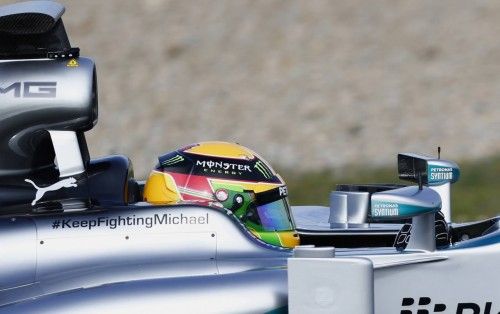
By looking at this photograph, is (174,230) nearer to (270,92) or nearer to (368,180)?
(368,180)

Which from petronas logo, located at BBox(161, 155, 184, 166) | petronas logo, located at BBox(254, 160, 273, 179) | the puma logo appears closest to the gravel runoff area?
petronas logo, located at BBox(254, 160, 273, 179)

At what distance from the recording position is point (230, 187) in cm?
627

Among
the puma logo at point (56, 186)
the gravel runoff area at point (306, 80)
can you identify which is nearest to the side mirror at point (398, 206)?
the puma logo at point (56, 186)

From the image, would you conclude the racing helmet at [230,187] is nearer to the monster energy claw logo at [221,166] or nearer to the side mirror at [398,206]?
the monster energy claw logo at [221,166]

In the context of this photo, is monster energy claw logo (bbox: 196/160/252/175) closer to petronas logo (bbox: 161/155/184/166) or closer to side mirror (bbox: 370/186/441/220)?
petronas logo (bbox: 161/155/184/166)

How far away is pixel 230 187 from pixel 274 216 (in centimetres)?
29

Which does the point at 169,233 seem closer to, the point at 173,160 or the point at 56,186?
the point at 173,160

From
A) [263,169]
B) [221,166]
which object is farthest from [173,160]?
[263,169]

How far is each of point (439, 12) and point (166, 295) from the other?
16.5m

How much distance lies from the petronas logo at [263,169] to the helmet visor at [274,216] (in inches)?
5.8

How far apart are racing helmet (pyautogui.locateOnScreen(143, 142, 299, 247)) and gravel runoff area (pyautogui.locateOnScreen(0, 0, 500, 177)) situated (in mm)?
12149

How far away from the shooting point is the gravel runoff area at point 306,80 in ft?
63.7

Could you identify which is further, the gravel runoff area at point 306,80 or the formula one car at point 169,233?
the gravel runoff area at point 306,80

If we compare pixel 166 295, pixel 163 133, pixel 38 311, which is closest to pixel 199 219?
pixel 166 295
